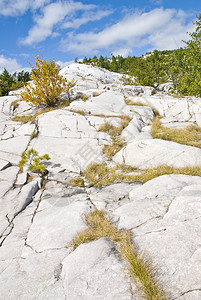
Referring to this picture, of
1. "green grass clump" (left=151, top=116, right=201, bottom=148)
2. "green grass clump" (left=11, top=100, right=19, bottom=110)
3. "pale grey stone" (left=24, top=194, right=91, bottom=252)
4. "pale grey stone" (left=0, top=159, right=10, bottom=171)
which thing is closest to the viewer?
"pale grey stone" (left=24, top=194, right=91, bottom=252)

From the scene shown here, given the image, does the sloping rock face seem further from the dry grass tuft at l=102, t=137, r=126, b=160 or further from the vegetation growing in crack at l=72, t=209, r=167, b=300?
the dry grass tuft at l=102, t=137, r=126, b=160

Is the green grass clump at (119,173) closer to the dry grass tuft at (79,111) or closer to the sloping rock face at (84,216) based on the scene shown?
the sloping rock face at (84,216)

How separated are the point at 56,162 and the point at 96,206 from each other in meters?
4.18

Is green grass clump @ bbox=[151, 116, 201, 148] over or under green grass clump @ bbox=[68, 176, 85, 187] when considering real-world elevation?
over

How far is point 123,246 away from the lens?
3.56 meters

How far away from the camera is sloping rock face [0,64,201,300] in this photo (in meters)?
2.96

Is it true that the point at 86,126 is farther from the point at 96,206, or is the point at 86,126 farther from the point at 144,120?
the point at 96,206

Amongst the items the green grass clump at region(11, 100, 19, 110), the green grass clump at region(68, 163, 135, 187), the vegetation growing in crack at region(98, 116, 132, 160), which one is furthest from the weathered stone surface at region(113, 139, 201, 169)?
the green grass clump at region(11, 100, 19, 110)

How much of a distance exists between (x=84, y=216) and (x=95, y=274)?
2008 millimetres

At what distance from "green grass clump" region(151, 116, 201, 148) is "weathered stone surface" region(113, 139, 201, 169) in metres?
1.61

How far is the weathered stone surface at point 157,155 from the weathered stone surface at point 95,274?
5149 mm

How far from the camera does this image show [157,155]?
826cm

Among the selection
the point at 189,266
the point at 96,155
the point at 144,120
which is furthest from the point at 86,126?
the point at 189,266

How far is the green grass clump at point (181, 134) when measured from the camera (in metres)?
9.91
